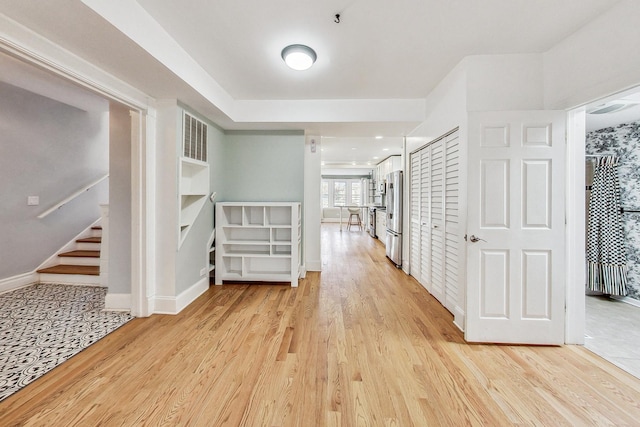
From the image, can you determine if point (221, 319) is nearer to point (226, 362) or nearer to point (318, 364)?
point (226, 362)

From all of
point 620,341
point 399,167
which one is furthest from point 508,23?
point 399,167

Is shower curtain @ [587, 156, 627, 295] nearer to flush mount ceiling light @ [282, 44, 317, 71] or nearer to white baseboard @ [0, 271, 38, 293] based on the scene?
flush mount ceiling light @ [282, 44, 317, 71]

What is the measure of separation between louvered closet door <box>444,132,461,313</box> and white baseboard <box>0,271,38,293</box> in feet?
17.3

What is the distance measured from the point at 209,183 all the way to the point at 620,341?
4.46 meters

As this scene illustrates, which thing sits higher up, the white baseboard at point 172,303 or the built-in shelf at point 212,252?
the built-in shelf at point 212,252

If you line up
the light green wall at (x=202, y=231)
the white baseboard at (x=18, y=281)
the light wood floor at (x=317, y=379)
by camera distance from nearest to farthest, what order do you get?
1. the light wood floor at (x=317, y=379)
2. the light green wall at (x=202, y=231)
3. the white baseboard at (x=18, y=281)

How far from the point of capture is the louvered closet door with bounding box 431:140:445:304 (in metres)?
2.91

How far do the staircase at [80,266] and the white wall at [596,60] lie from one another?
5427mm

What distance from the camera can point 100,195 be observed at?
4.42 metres

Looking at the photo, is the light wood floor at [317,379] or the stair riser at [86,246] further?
the stair riser at [86,246]

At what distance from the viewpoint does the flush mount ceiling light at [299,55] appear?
86.7 inches

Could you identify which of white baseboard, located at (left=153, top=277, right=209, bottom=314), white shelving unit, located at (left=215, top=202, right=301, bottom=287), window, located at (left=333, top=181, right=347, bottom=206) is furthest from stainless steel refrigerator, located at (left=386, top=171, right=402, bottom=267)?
window, located at (left=333, top=181, right=347, bottom=206)

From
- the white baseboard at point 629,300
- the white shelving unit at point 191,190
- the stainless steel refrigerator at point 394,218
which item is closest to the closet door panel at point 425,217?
the stainless steel refrigerator at point 394,218

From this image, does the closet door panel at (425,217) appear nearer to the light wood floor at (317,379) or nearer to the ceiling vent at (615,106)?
the light wood floor at (317,379)
